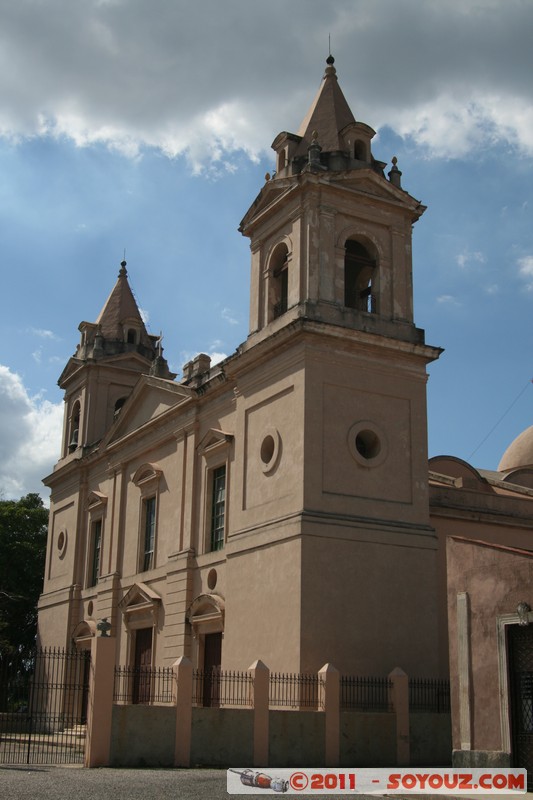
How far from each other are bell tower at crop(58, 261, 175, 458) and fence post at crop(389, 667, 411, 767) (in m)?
16.0

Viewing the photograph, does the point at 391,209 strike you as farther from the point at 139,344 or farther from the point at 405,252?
the point at 139,344

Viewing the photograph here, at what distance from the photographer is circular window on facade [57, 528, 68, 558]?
32875 mm

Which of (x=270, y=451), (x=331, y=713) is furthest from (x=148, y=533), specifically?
(x=331, y=713)

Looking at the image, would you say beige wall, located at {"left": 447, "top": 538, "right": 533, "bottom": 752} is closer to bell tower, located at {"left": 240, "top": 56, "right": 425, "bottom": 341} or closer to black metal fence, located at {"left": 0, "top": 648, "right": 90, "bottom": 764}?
black metal fence, located at {"left": 0, "top": 648, "right": 90, "bottom": 764}

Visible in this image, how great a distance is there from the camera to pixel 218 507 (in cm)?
2391

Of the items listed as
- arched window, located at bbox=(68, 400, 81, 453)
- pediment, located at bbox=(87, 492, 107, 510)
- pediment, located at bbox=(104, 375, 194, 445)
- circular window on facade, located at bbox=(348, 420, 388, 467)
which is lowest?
circular window on facade, located at bbox=(348, 420, 388, 467)

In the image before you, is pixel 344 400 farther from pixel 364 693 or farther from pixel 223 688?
pixel 223 688

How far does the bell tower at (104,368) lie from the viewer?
3284cm

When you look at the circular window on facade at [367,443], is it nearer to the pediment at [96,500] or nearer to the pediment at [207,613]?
the pediment at [207,613]

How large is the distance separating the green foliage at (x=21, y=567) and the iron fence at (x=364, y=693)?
929 inches

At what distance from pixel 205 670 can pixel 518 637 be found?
433 inches

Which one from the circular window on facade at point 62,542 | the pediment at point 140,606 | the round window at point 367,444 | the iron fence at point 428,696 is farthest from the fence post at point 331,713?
the circular window on facade at point 62,542

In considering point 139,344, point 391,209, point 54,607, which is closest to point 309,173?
point 391,209

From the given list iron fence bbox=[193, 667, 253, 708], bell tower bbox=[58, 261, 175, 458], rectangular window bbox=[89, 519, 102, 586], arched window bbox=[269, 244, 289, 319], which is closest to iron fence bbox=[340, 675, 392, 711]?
iron fence bbox=[193, 667, 253, 708]
